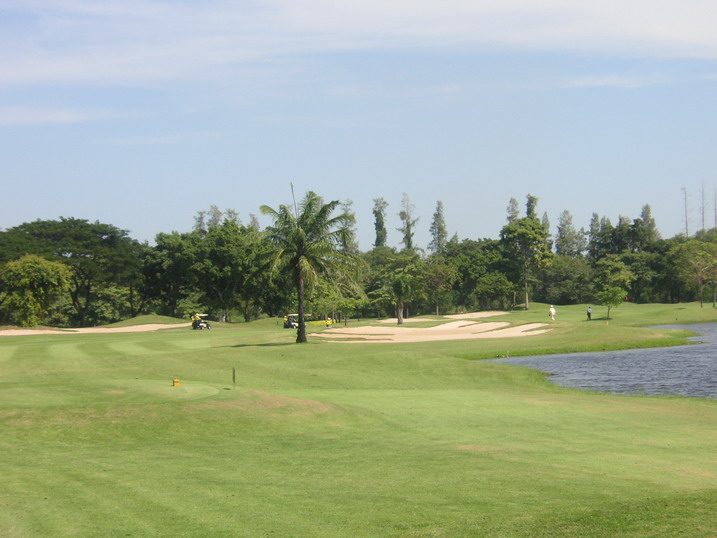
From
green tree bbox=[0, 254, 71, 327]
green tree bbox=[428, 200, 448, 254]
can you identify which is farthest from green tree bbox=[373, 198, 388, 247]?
green tree bbox=[0, 254, 71, 327]

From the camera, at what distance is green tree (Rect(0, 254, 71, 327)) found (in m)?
90.7

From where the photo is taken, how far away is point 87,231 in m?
112

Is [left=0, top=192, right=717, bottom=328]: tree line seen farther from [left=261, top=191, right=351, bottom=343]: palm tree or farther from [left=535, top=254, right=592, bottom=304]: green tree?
[left=261, top=191, right=351, bottom=343]: palm tree

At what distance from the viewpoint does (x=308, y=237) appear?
48875 mm

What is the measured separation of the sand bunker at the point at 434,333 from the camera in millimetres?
61344

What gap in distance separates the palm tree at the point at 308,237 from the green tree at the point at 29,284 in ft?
168

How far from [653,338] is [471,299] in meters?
69.1

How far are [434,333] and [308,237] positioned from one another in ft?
73.9

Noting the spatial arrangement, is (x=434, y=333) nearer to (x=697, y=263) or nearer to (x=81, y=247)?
(x=697, y=263)

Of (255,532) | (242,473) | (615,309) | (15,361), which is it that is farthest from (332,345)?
(615,309)

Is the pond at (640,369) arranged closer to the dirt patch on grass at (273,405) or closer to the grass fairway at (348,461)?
the grass fairway at (348,461)

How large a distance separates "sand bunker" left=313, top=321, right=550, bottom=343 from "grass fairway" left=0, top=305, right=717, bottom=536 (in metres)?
25.5

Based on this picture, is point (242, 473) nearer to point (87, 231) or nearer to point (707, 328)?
point (707, 328)

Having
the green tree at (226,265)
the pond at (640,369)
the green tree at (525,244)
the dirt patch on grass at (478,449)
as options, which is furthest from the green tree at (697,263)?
the dirt patch on grass at (478,449)
